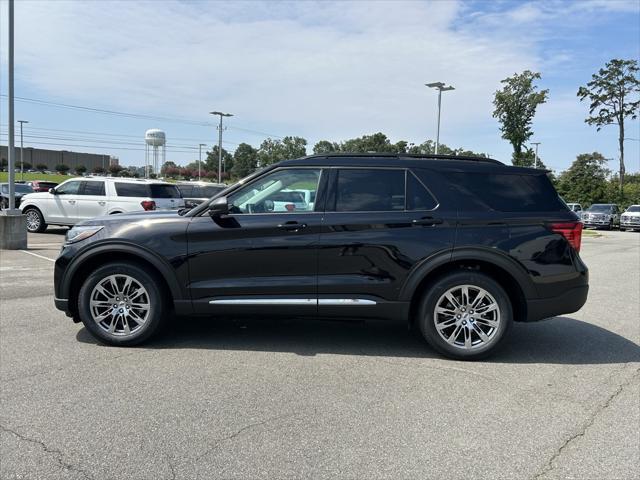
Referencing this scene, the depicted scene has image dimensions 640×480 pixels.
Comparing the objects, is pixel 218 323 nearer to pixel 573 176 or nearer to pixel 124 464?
pixel 124 464

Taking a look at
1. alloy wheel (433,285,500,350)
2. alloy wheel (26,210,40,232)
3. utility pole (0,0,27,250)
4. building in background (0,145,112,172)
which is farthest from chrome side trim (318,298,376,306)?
building in background (0,145,112,172)

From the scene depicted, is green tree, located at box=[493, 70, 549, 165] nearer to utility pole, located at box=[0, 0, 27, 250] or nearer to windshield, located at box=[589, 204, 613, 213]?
windshield, located at box=[589, 204, 613, 213]

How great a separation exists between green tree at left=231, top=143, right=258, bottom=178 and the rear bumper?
105m

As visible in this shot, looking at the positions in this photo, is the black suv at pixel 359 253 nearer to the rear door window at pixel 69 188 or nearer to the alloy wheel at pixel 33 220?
the rear door window at pixel 69 188

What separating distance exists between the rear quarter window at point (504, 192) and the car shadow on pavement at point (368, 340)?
1462 mm

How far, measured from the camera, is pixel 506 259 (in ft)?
15.9

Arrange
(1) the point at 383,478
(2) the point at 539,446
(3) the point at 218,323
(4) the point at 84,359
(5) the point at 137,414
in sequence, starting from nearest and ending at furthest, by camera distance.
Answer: (1) the point at 383,478
(2) the point at 539,446
(5) the point at 137,414
(4) the point at 84,359
(3) the point at 218,323

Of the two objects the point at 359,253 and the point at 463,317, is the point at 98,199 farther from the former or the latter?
the point at 463,317

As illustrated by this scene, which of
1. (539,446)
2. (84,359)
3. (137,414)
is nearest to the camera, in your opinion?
(539,446)

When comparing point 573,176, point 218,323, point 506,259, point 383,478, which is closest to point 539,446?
point 383,478

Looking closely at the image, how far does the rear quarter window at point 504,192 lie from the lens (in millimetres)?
4965

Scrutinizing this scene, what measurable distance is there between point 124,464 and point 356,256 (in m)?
2.64

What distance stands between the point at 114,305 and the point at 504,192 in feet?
12.9

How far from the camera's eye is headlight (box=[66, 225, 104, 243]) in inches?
202
